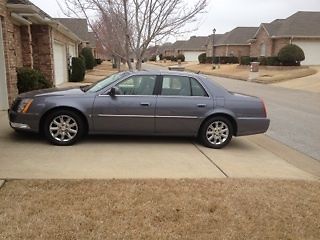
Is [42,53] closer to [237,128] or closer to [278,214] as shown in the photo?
[237,128]

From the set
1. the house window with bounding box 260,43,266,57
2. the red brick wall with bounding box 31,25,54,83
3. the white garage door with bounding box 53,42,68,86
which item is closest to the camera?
the red brick wall with bounding box 31,25,54,83

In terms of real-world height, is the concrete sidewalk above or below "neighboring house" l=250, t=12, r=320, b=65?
below

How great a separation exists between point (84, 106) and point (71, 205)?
330 centimetres

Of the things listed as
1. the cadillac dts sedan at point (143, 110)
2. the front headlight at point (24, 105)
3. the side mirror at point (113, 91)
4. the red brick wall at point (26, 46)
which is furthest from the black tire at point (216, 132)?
the red brick wall at point (26, 46)

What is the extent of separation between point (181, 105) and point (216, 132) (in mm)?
916

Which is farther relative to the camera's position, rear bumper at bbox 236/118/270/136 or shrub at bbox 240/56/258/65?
shrub at bbox 240/56/258/65

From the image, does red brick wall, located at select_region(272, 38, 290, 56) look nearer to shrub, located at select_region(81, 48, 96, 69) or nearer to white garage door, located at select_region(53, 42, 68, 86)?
shrub, located at select_region(81, 48, 96, 69)

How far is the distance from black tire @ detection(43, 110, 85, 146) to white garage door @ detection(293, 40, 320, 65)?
43.1 meters

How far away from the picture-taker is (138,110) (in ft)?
25.5

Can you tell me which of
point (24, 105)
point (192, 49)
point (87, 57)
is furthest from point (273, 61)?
point (192, 49)

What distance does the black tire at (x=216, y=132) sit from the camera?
810 cm

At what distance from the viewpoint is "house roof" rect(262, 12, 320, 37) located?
4569cm

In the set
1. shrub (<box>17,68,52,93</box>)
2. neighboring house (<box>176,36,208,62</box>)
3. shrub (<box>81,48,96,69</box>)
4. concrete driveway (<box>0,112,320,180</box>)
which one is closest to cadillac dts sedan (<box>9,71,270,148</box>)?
concrete driveway (<box>0,112,320,180</box>)

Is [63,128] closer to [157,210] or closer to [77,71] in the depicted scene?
[157,210]
